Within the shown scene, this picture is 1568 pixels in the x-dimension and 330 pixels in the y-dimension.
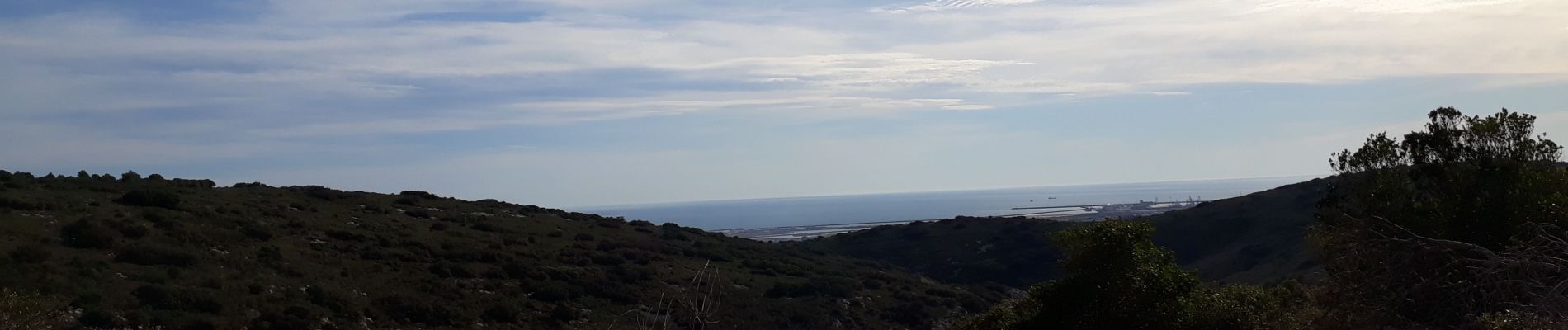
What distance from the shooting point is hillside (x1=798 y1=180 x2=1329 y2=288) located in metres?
61.1

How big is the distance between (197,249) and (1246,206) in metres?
69.4

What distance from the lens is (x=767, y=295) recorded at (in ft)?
145

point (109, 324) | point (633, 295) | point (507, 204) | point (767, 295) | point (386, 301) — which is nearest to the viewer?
point (109, 324)

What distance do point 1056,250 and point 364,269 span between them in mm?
41949

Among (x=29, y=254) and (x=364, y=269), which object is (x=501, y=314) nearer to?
(x=364, y=269)

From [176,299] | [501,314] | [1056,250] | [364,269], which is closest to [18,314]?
[176,299]

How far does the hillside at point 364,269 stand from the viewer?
2586 cm

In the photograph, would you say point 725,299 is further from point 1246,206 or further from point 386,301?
point 1246,206

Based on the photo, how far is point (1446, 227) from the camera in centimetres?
1352

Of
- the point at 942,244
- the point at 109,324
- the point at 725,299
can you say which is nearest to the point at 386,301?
the point at 109,324

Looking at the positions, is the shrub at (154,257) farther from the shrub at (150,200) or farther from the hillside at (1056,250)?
the hillside at (1056,250)

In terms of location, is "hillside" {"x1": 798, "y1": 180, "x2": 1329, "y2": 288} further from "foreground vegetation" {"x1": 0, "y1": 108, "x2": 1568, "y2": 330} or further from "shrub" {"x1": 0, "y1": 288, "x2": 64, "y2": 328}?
"shrub" {"x1": 0, "y1": 288, "x2": 64, "y2": 328}

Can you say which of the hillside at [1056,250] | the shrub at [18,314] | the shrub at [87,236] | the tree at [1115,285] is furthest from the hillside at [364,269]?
the hillside at [1056,250]

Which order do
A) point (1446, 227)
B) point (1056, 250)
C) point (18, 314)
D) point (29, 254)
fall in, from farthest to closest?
point (1056, 250)
point (29, 254)
point (18, 314)
point (1446, 227)
